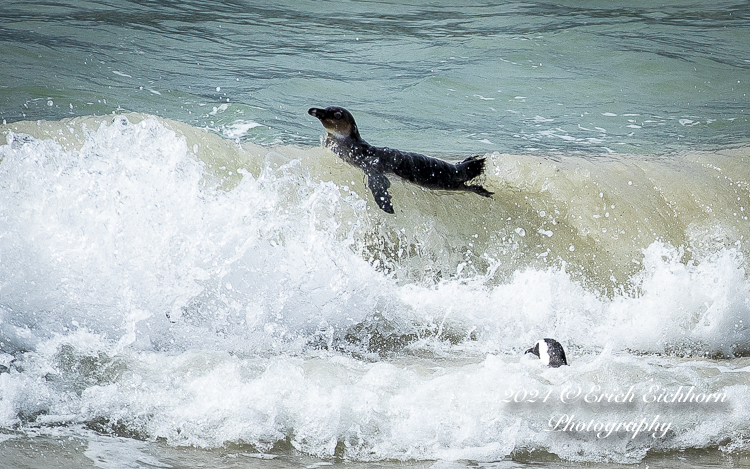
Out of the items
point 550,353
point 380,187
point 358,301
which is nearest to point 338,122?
point 380,187

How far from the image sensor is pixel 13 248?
3781 millimetres

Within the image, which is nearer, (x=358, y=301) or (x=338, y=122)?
(x=358, y=301)

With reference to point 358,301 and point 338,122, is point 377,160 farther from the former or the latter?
point 358,301

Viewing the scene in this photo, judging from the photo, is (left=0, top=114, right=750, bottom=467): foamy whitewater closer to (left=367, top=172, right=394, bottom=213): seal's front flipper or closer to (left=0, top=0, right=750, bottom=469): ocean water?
(left=0, top=0, right=750, bottom=469): ocean water

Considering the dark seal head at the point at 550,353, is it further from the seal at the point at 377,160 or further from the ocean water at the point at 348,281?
the seal at the point at 377,160

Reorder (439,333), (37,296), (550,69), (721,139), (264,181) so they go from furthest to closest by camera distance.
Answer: (550,69), (721,139), (264,181), (439,333), (37,296)

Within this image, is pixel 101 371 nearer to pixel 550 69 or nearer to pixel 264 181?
pixel 264 181

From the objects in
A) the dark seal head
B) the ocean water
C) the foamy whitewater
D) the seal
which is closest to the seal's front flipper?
the seal

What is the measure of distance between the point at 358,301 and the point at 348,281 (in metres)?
0.13

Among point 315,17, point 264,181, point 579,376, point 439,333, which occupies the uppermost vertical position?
point 315,17

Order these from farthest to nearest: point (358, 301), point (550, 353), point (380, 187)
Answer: point (380, 187) < point (358, 301) < point (550, 353)

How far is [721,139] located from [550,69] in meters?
2.71

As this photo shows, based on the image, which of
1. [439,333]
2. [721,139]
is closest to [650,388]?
[439,333]

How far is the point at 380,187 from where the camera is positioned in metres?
4.48
